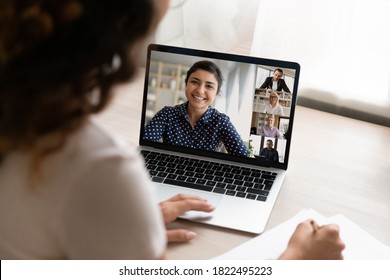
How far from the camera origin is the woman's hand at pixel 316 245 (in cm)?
91

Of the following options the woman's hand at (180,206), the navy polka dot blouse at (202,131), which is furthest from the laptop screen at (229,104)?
the woman's hand at (180,206)

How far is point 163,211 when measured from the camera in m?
0.99

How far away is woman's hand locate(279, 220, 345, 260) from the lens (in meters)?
0.91

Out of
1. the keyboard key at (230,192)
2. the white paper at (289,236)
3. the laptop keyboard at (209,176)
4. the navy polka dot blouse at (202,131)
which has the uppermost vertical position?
the navy polka dot blouse at (202,131)

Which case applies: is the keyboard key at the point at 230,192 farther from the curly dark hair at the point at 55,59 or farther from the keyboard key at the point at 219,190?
the curly dark hair at the point at 55,59

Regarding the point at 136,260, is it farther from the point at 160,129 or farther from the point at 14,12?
the point at 160,129

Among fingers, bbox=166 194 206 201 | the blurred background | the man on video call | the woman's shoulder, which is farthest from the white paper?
the blurred background

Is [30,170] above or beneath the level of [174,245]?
above

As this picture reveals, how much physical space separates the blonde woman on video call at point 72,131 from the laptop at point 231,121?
0.52 m

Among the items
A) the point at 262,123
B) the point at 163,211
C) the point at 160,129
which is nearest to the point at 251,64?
the point at 262,123

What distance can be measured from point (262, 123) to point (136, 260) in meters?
0.62

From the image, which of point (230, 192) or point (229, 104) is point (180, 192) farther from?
point (229, 104)

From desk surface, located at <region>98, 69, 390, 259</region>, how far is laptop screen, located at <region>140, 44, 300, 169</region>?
0.23 ft

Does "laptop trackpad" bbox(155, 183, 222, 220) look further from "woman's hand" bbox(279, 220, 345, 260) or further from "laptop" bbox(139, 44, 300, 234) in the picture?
"woman's hand" bbox(279, 220, 345, 260)
